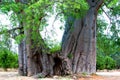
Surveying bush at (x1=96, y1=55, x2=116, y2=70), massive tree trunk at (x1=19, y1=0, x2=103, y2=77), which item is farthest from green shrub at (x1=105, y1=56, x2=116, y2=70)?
massive tree trunk at (x1=19, y1=0, x2=103, y2=77)

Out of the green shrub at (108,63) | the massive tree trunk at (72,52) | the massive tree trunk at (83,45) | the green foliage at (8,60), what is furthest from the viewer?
the green shrub at (108,63)

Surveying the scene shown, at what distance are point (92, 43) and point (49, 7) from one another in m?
4.48

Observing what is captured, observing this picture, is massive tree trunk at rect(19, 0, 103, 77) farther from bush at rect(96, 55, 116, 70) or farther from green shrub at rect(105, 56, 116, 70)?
green shrub at rect(105, 56, 116, 70)

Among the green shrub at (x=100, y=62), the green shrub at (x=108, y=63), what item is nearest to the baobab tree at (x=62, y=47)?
the green shrub at (x=100, y=62)

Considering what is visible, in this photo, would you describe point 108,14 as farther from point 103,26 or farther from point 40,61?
point 40,61

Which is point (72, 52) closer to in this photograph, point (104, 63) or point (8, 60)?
point (8, 60)

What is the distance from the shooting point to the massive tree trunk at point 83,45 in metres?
14.7

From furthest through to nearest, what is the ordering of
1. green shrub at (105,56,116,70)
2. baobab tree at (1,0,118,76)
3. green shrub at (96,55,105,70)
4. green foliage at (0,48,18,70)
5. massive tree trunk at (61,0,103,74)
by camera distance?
green shrub at (105,56,116,70), green shrub at (96,55,105,70), green foliage at (0,48,18,70), massive tree trunk at (61,0,103,74), baobab tree at (1,0,118,76)

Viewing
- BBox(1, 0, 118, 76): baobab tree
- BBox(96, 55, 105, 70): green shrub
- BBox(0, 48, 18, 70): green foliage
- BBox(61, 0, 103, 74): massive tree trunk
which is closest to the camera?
BBox(1, 0, 118, 76): baobab tree

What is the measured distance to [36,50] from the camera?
1370 cm

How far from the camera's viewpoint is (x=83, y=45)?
1474cm

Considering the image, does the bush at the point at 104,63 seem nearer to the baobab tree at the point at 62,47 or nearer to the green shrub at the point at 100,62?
the green shrub at the point at 100,62

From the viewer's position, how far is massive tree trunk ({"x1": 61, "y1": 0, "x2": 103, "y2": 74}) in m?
14.7

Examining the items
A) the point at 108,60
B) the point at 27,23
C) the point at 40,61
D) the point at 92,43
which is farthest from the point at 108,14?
the point at 108,60
